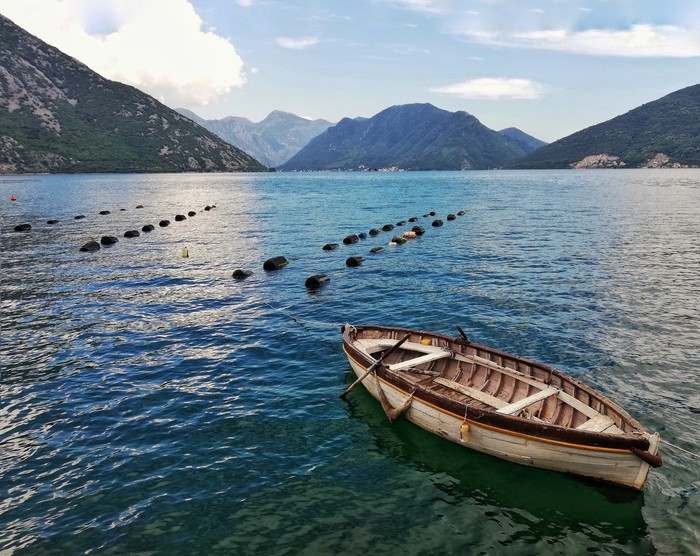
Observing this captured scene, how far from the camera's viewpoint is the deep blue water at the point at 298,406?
11047mm

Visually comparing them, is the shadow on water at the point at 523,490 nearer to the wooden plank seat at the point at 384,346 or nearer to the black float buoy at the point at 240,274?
the wooden plank seat at the point at 384,346

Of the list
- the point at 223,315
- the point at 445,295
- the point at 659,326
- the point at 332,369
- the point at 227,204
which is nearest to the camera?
the point at 332,369

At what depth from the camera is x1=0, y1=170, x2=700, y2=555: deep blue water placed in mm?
11047

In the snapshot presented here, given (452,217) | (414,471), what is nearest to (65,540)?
(414,471)

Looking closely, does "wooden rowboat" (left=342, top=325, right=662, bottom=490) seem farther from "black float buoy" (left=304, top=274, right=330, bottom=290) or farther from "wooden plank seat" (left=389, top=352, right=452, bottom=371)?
"black float buoy" (left=304, top=274, right=330, bottom=290)

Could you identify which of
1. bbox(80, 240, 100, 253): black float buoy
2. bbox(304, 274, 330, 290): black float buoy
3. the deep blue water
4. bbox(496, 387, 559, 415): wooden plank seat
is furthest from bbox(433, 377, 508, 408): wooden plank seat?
bbox(80, 240, 100, 253): black float buoy

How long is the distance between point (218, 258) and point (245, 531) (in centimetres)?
3630

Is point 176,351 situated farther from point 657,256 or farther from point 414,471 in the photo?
point 657,256

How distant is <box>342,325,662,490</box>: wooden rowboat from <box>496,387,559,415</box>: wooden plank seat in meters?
0.03

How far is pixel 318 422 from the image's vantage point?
51.9ft

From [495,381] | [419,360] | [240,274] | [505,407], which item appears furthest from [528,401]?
[240,274]

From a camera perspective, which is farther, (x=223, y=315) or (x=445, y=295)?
(x=445, y=295)

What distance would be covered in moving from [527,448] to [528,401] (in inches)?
72.2

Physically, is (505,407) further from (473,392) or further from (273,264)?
(273,264)
